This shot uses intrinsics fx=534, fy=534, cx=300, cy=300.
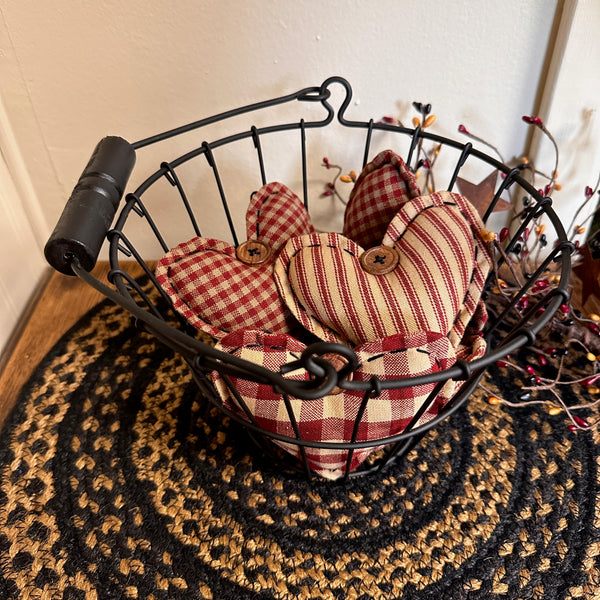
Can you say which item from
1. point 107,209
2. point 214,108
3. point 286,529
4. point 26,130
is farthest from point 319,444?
point 26,130

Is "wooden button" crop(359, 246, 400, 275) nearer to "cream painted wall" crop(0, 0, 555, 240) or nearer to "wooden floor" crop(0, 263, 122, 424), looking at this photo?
"cream painted wall" crop(0, 0, 555, 240)

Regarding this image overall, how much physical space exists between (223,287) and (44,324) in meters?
0.36

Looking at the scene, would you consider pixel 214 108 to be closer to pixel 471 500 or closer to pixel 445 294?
pixel 445 294

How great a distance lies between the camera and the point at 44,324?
2.40 ft

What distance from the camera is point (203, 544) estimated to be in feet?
1.63

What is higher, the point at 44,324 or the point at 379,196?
the point at 379,196

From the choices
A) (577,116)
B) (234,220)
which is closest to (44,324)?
(234,220)

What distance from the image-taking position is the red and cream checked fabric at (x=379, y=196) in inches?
22.2

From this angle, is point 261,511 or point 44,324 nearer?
point 261,511

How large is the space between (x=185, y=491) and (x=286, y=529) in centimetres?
11

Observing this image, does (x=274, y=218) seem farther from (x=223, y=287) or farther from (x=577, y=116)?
(x=577, y=116)

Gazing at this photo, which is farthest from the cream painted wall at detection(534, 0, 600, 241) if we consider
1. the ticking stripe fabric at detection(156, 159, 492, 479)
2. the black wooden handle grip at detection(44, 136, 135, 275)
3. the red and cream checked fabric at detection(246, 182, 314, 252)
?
the black wooden handle grip at detection(44, 136, 135, 275)

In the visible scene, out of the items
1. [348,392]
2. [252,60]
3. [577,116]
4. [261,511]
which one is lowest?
[261,511]

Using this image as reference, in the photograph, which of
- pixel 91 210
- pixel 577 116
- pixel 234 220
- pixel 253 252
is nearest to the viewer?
pixel 91 210
